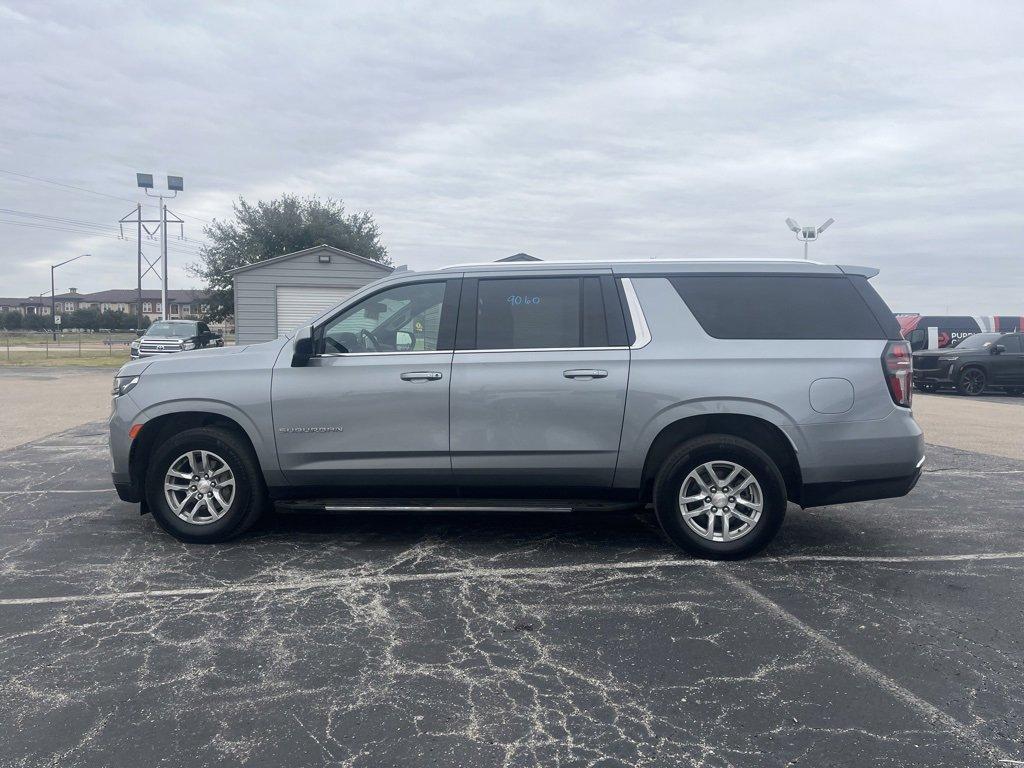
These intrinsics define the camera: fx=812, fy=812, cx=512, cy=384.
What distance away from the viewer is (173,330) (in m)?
25.8

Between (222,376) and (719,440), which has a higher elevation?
(222,376)

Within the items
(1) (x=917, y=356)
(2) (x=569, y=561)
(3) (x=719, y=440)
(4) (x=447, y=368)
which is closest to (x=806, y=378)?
(3) (x=719, y=440)

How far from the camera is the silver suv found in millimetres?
5051

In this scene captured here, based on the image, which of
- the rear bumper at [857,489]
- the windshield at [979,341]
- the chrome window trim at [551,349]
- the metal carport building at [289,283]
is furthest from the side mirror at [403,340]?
the windshield at [979,341]

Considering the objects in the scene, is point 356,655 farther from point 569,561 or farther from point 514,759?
point 569,561

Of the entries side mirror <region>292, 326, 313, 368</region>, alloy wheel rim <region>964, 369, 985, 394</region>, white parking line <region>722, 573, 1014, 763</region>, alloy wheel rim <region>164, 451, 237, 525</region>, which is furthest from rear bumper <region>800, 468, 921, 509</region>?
alloy wheel rim <region>964, 369, 985, 394</region>

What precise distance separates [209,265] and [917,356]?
31.3 m

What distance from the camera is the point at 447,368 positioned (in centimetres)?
521

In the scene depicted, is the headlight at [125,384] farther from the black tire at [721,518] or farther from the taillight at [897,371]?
the taillight at [897,371]

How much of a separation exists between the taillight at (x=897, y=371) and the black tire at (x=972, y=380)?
16.0 m

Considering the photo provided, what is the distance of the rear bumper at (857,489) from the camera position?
Result: 5.09 m

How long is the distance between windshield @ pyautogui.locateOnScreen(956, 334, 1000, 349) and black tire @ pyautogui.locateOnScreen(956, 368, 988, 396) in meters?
0.64

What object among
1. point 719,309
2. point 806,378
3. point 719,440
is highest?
point 719,309

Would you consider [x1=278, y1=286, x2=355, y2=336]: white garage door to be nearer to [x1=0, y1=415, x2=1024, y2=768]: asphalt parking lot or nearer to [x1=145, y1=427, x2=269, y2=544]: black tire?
[x1=0, y1=415, x2=1024, y2=768]: asphalt parking lot
